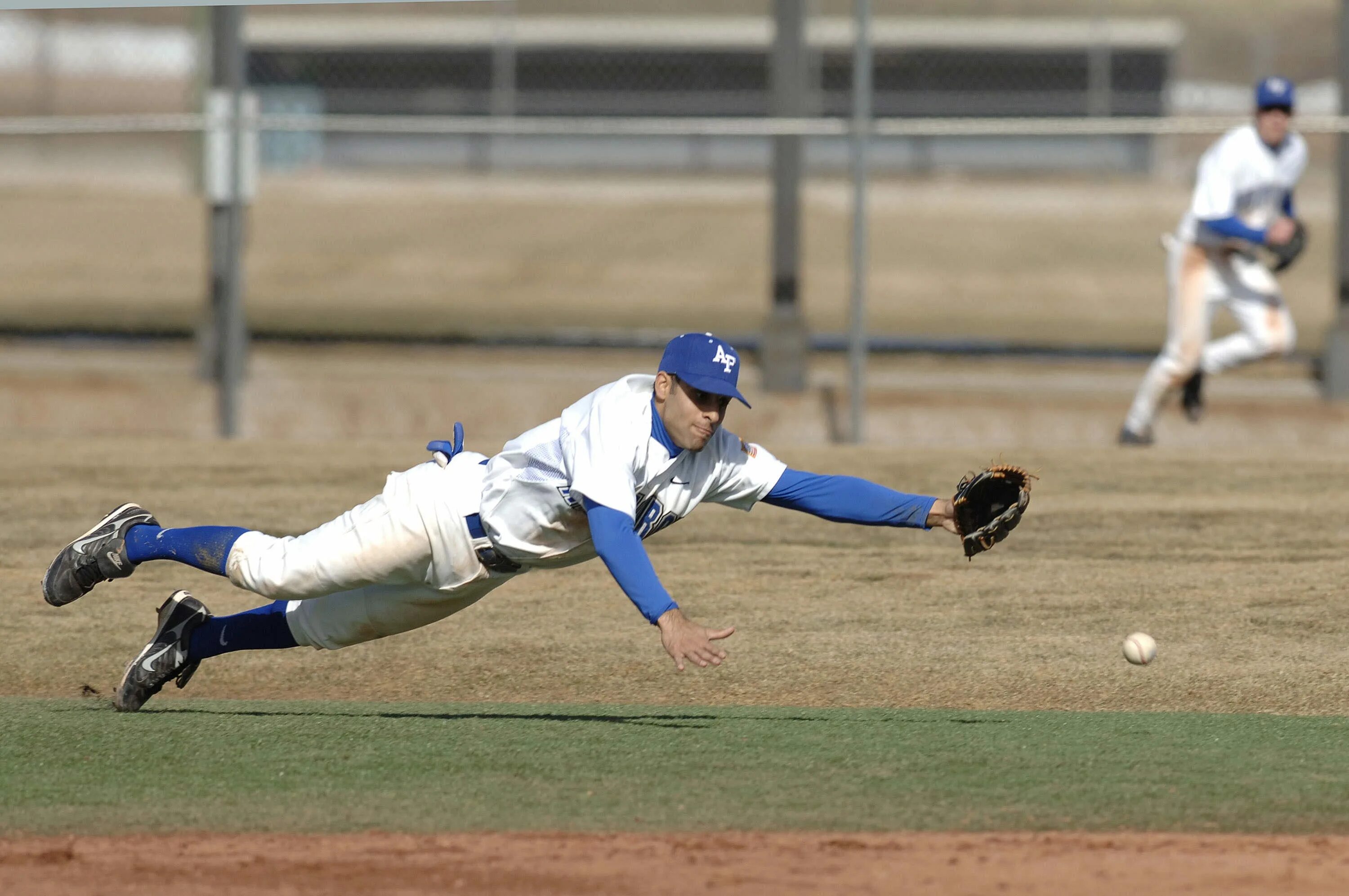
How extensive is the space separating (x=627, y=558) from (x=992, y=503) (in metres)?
1.19

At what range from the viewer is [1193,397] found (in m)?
11.6

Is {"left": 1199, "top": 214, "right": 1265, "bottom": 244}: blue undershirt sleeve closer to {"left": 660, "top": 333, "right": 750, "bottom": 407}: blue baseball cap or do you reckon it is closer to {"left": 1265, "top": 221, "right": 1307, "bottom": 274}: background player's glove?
{"left": 1265, "top": 221, "right": 1307, "bottom": 274}: background player's glove

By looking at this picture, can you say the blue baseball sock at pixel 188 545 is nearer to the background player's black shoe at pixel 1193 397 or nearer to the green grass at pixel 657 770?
the green grass at pixel 657 770

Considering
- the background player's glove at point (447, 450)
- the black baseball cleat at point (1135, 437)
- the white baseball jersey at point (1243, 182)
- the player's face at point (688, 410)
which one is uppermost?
the white baseball jersey at point (1243, 182)

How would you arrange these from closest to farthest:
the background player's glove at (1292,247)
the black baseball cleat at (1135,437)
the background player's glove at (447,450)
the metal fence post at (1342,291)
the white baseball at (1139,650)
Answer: the background player's glove at (447,450), the white baseball at (1139,650), the background player's glove at (1292,247), the black baseball cleat at (1135,437), the metal fence post at (1342,291)

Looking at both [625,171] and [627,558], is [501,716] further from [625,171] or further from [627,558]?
[625,171]

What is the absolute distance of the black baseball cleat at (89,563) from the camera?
5.96 meters

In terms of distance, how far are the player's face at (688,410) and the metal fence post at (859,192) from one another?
6.38 m


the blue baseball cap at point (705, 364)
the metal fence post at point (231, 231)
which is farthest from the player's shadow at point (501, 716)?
the metal fence post at point (231, 231)

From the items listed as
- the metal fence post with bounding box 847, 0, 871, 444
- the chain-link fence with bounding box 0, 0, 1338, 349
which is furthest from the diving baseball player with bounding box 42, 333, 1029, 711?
the chain-link fence with bounding box 0, 0, 1338, 349

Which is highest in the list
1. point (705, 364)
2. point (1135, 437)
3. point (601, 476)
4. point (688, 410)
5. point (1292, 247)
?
point (1292, 247)

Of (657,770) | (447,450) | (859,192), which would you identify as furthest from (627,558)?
(859,192)

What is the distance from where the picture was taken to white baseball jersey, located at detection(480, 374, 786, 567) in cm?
514

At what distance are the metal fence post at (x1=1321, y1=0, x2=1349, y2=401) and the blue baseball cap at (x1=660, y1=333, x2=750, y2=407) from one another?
860cm
